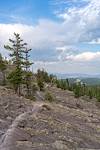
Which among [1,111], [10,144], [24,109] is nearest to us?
[10,144]

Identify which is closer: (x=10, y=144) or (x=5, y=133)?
(x=10, y=144)

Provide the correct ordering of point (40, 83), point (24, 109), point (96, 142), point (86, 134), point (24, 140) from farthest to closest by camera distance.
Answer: point (40, 83) → point (24, 109) → point (86, 134) → point (96, 142) → point (24, 140)

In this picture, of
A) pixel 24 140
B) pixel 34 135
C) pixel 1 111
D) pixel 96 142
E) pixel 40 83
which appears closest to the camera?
pixel 24 140

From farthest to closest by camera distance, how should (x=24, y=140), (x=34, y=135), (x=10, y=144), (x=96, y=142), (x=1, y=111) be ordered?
(x=1, y=111) < (x=96, y=142) < (x=34, y=135) < (x=24, y=140) < (x=10, y=144)

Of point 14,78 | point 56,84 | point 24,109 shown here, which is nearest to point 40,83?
point 14,78

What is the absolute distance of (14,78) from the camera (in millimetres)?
75375

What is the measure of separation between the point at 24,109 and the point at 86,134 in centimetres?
990

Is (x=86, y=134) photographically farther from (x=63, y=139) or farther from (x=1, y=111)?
(x=1, y=111)

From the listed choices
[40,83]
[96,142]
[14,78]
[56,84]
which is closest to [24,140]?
[96,142]

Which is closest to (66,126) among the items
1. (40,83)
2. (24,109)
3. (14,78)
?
(24,109)

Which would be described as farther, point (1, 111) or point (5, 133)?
A: point (1, 111)

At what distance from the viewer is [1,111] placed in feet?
117

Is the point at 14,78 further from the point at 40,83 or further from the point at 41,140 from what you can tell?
the point at 41,140

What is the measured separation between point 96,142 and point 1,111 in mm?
10781
